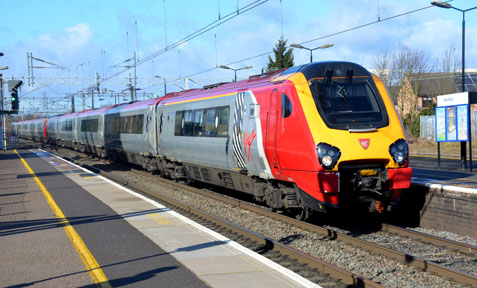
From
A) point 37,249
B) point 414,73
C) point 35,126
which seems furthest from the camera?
point 35,126

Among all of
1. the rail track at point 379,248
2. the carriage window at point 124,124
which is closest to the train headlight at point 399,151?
the rail track at point 379,248

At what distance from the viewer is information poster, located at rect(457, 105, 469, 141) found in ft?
61.9

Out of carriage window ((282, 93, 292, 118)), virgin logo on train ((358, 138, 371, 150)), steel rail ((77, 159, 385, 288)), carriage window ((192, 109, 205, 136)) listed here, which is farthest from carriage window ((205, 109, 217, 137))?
virgin logo on train ((358, 138, 371, 150))

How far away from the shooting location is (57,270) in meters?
7.35

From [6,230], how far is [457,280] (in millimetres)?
8452

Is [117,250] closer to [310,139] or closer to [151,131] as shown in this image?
[310,139]

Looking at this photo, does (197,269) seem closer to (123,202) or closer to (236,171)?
(236,171)

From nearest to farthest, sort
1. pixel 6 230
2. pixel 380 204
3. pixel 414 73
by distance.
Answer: pixel 380 204
pixel 6 230
pixel 414 73

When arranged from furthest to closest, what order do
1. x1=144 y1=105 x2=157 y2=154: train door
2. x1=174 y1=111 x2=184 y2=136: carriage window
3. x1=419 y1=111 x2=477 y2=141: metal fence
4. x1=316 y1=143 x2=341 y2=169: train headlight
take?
x1=419 y1=111 x2=477 y2=141: metal fence
x1=144 y1=105 x2=157 y2=154: train door
x1=174 y1=111 x2=184 y2=136: carriage window
x1=316 y1=143 x2=341 y2=169: train headlight

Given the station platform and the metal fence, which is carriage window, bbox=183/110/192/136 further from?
the metal fence

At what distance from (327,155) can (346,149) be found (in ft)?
1.23

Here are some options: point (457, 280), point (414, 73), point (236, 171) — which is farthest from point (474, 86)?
point (457, 280)

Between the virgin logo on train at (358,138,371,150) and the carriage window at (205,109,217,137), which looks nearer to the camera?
the virgin logo on train at (358,138,371,150)

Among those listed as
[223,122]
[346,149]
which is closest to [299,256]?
[346,149]
